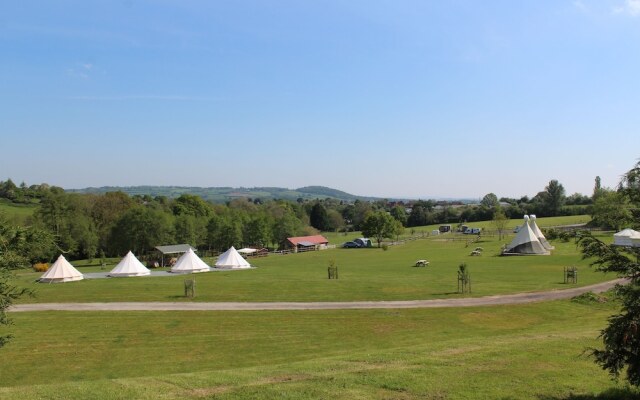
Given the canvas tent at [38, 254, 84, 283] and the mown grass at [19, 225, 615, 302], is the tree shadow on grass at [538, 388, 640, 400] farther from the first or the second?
the canvas tent at [38, 254, 84, 283]

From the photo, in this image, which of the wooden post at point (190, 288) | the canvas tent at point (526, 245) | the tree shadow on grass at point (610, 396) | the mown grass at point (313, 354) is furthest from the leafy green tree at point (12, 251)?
the canvas tent at point (526, 245)

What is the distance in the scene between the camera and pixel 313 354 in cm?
1867

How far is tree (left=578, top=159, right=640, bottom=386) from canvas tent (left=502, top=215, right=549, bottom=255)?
55.1 m

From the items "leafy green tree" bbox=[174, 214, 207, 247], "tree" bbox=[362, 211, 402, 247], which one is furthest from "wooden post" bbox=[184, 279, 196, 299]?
"tree" bbox=[362, 211, 402, 247]

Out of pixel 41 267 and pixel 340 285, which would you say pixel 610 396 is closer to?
pixel 340 285

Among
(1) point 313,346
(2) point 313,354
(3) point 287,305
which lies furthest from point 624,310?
(3) point 287,305

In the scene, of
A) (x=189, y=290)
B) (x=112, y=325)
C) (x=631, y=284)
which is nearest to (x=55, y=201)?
(x=189, y=290)

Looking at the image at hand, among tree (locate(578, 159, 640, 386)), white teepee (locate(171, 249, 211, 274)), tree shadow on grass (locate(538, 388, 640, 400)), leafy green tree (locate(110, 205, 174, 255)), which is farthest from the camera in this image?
leafy green tree (locate(110, 205, 174, 255))

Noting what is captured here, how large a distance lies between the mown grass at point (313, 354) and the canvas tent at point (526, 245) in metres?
34.9

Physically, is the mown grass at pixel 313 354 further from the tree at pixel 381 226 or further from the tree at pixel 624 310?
the tree at pixel 381 226

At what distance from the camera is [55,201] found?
71562mm

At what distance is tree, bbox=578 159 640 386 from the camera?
8.55 m

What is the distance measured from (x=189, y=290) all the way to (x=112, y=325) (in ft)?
31.8

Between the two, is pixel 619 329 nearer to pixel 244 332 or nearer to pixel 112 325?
pixel 244 332
